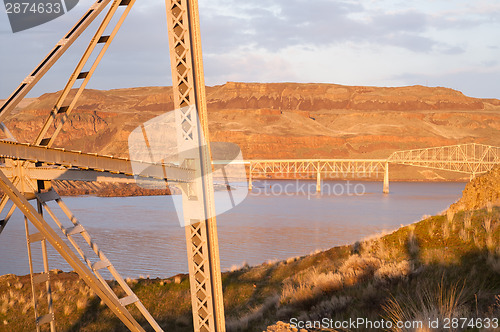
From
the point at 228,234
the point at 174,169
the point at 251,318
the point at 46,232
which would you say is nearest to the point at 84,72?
the point at 174,169

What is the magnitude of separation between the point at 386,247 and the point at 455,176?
154m

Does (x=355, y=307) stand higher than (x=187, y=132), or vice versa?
(x=187, y=132)

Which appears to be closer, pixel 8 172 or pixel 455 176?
pixel 8 172

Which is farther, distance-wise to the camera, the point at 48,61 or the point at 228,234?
the point at 228,234

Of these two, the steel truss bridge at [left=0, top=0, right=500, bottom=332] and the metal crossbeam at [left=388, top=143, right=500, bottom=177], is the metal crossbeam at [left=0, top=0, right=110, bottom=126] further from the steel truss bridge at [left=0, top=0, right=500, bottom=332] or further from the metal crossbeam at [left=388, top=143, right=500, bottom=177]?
the metal crossbeam at [left=388, top=143, right=500, bottom=177]

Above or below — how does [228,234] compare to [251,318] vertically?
below

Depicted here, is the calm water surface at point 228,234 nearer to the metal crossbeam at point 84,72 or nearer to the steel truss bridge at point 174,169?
the steel truss bridge at point 174,169

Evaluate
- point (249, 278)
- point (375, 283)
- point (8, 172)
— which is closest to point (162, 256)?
point (249, 278)

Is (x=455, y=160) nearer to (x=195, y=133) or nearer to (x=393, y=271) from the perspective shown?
(x=393, y=271)

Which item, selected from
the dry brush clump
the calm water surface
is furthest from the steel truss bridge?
the calm water surface

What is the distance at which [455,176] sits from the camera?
155000 mm

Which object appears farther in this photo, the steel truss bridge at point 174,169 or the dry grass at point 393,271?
the dry grass at point 393,271

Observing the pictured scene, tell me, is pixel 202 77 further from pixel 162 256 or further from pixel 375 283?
pixel 162 256

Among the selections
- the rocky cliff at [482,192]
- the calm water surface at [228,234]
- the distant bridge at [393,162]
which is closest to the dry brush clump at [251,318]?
the rocky cliff at [482,192]
